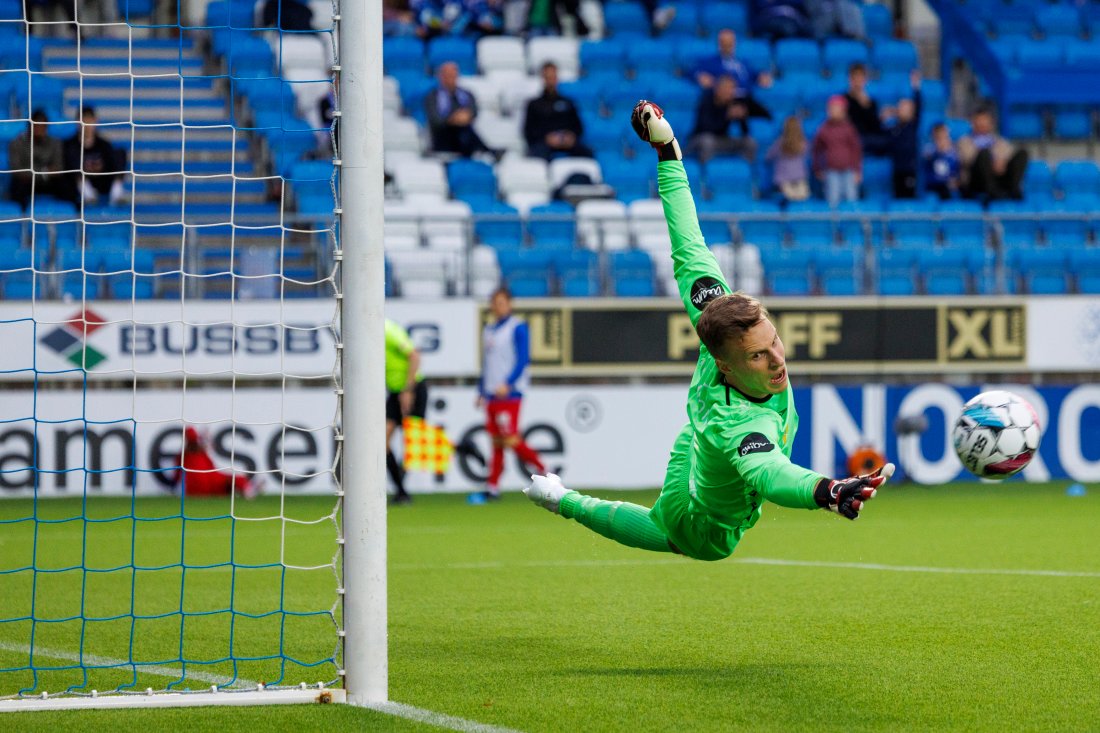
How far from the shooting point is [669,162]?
561 centimetres

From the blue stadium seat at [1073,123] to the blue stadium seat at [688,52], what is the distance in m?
4.49

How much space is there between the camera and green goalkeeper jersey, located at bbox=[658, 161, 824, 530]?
4336 millimetres

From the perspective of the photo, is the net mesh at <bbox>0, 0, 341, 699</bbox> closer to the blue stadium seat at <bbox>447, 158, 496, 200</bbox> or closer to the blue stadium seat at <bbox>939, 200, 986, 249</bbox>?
the blue stadium seat at <bbox>447, 158, 496, 200</bbox>

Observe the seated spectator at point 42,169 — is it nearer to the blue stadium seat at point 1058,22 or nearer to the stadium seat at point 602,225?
the stadium seat at point 602,225

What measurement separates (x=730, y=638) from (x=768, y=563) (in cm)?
293

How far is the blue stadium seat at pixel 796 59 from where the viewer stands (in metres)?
19.2

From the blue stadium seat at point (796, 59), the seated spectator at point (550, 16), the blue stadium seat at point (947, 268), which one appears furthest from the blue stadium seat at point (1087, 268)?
the seated spectator at point (550, 16)

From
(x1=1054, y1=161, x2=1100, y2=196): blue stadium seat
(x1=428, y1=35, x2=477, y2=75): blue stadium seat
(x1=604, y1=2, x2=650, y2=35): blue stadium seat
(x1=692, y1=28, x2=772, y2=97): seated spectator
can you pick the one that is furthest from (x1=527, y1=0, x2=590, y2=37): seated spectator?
(x1=1054, y1=161, x2=1100, y2=196): blue stadium seat

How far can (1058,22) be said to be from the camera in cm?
2025

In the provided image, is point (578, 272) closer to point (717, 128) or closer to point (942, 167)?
point (717, 128)

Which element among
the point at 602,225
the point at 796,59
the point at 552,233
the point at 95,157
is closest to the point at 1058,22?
the point at 796,59

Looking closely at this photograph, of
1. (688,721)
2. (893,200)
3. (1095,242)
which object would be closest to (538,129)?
(893,200)

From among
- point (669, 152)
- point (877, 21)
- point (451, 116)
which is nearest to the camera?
point (669, 152)

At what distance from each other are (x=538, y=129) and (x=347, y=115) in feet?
40.7
